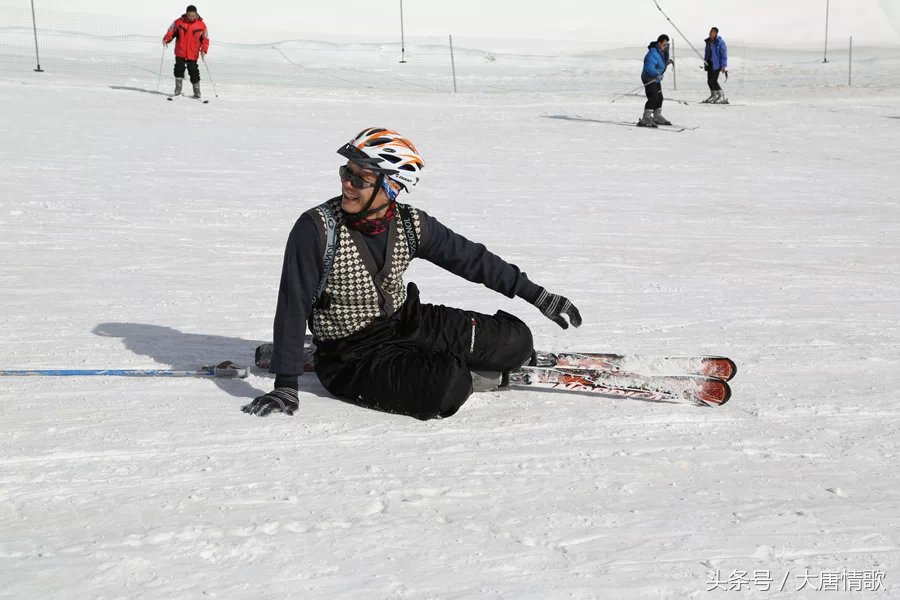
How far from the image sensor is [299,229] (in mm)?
4645

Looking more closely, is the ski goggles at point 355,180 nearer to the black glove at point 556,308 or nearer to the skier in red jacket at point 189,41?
the black glove at point 556,308

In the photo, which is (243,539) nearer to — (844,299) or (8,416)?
(8,416)

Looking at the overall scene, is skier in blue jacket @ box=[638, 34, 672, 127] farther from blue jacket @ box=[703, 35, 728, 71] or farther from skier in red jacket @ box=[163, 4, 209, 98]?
skier in red jacket @ box=[163, 4, 209, 98]

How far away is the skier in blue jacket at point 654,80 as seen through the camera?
18.0 m

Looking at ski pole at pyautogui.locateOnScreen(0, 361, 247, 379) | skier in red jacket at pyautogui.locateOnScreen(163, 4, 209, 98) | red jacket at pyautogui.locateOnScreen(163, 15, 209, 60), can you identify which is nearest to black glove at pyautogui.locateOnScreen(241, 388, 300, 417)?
ski pole at pyautogui.locateOnScreen(0, 361, 247, 379)

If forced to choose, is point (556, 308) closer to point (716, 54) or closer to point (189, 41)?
point (189, 41)

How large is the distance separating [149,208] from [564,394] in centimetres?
682

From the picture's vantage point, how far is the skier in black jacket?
4.64 m

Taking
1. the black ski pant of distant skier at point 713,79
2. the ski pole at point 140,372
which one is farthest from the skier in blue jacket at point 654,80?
the ski pole at point 140,372

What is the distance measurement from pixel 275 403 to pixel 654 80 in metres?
14.5

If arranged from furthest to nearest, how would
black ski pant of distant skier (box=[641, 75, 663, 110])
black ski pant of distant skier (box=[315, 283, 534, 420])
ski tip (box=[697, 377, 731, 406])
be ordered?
1. black ski pant of distant skier (box=[641, 75, 663, 110])
2. ski tip (box=[697, 377, 731, 406])
3. black ski pant of distant skier (box=[315, 283, 534, 420])

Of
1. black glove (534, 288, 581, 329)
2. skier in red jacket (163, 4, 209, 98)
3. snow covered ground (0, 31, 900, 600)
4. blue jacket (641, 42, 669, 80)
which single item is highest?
skier in red jacket (163, 4, 209, 98)

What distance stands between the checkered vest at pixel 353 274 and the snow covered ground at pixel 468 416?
398mm

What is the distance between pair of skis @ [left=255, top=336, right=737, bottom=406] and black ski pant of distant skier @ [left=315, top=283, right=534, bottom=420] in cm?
14
